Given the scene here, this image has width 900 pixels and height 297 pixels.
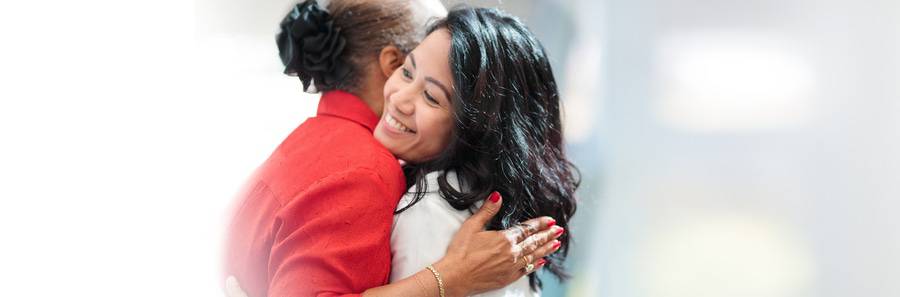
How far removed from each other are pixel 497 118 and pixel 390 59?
134mm

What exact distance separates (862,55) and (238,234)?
0.74m

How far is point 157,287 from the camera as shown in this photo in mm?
829

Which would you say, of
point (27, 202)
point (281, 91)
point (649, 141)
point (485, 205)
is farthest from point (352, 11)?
point (649, 141)

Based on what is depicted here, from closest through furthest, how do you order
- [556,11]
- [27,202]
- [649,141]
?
[27,202], [556,11], [649,141]

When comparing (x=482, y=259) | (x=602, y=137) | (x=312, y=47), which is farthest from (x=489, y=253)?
(x=602, y=137)

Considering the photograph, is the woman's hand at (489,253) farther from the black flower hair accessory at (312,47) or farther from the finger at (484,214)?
the black flower hair accessory at (312,47)

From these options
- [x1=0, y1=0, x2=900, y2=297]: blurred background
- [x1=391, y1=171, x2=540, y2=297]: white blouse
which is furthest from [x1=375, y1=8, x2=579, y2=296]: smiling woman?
[x1=0, y1=0, x2=900, y2=297]: blurred background

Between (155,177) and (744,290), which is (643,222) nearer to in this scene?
(744,290)

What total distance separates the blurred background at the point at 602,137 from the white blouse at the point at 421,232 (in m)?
0.16

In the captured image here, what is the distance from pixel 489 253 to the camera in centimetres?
82

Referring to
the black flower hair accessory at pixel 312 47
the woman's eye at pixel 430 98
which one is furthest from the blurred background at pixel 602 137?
Answer: the woman's eye at pixel 430 98

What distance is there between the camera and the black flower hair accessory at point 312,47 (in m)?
0.87

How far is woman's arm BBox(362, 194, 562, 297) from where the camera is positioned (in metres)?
0.79

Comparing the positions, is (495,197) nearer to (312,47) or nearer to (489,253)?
(489,253)
